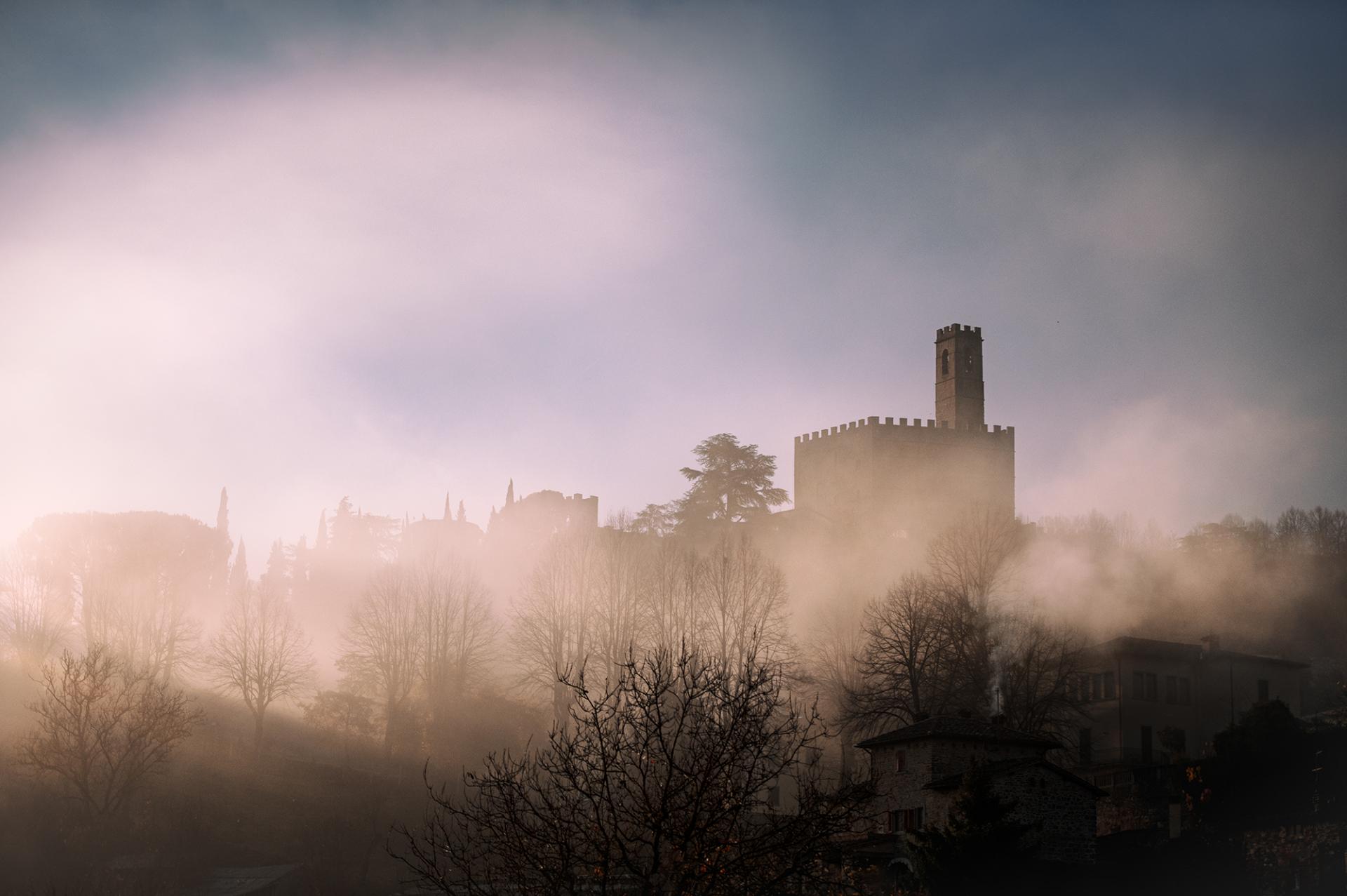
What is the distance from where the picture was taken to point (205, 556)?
74.1 m

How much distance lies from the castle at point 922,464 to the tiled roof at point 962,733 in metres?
34.3

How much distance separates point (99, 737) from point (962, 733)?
88.6ft

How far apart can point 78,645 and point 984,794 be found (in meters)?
48.0

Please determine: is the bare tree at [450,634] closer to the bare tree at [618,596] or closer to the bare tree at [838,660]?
the bare tree at [618,596]

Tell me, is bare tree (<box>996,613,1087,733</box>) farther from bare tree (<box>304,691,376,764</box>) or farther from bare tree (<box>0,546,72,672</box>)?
bare tree (<box>0,546,72,672</box>)

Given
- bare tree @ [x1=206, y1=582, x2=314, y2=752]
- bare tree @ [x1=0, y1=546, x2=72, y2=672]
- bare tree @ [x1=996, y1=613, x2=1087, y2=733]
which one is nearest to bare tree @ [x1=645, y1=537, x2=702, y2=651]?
bare tree @ [x1=996, y1=613, x2=1087, y2=733]

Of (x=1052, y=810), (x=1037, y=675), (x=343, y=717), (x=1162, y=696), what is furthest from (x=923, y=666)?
(x=343, y=717)

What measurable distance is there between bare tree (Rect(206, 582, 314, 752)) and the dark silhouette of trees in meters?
20.0

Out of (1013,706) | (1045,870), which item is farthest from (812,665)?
(1045,870)

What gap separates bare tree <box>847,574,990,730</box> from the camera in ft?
144

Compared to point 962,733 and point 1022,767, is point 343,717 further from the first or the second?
point 1022,767

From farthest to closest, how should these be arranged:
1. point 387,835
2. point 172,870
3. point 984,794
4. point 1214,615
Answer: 1. point 1214,615
2. point 387,835
3. point 172,870
4. point 984,794

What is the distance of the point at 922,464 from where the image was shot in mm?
75188

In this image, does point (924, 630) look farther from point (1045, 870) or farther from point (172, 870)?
point (172, 870)
